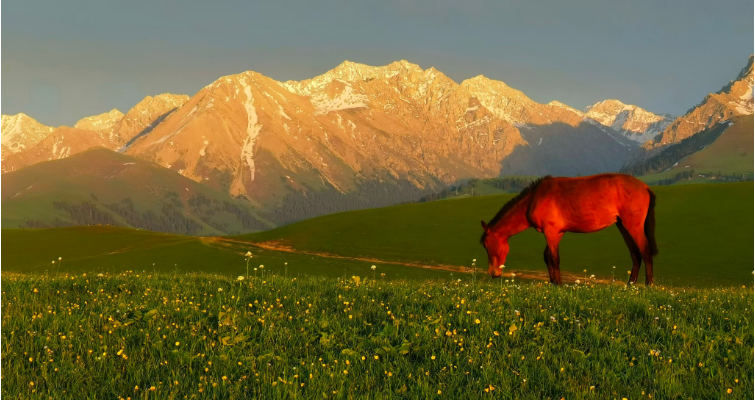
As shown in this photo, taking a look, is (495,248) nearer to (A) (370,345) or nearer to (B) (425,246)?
(A) (370,345)

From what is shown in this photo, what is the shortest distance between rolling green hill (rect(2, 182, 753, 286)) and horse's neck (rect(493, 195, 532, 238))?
35.9m

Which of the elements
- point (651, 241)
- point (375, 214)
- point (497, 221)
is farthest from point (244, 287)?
point (375, 214)

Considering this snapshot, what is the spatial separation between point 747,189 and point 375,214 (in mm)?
71714

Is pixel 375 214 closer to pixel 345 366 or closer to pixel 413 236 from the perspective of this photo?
pixel 413 236

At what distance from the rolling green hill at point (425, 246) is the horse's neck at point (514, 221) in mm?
35855

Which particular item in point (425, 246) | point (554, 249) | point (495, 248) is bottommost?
point (425, 246)

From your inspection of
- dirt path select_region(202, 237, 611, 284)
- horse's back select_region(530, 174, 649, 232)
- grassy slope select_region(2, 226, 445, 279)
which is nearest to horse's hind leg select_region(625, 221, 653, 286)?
horse's back select_region(530, 174, 649, 232)

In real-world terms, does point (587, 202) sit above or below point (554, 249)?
above

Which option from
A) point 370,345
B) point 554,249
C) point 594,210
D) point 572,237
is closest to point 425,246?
point 572,237

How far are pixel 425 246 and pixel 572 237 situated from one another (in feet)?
77.9

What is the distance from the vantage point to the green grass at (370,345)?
718cm

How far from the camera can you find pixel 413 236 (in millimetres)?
97375

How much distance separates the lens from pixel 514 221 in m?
21.8

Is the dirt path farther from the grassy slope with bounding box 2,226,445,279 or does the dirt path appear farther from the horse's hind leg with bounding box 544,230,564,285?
the horse's hind leg with bounding box 544,230,564,285
